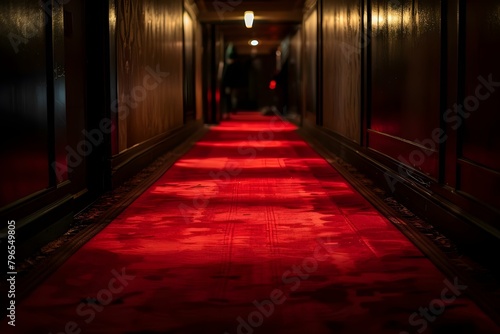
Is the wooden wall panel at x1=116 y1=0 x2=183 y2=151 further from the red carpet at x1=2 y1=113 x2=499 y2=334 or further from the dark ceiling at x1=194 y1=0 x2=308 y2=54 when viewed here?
the dark ceiling at x1=194 y1=0 x2=308 y2=54

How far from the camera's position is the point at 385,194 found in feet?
22.1

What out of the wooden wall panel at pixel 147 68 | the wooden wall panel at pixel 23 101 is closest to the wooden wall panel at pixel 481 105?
the wooden wall panel at pixel 23 101

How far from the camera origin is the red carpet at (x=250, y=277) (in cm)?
297

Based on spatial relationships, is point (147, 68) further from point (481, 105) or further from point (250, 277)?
point (250, 277)

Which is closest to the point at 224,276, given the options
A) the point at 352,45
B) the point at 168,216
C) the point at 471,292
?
the point at 471,292

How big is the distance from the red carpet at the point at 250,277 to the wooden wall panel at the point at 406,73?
2.51 feet

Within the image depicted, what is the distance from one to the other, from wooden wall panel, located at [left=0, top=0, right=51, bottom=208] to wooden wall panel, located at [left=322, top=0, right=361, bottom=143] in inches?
201

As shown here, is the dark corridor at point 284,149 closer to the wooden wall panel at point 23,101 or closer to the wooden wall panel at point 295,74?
the wooden wall panel at point 23,101

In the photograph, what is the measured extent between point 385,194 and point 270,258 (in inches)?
111

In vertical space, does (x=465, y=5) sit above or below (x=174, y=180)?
above

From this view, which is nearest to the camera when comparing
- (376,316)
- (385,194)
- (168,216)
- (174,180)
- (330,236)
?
(376,316)

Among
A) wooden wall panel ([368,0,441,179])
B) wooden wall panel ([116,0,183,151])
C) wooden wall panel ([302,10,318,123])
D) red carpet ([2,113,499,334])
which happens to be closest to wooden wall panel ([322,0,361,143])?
wooden wall panel ([368,0,441,179])

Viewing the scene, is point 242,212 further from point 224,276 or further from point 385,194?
point 224,276

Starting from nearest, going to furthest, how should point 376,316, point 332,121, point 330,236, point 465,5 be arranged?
point 376,316 < point 465,5 < point 330,236 < point 332,121
